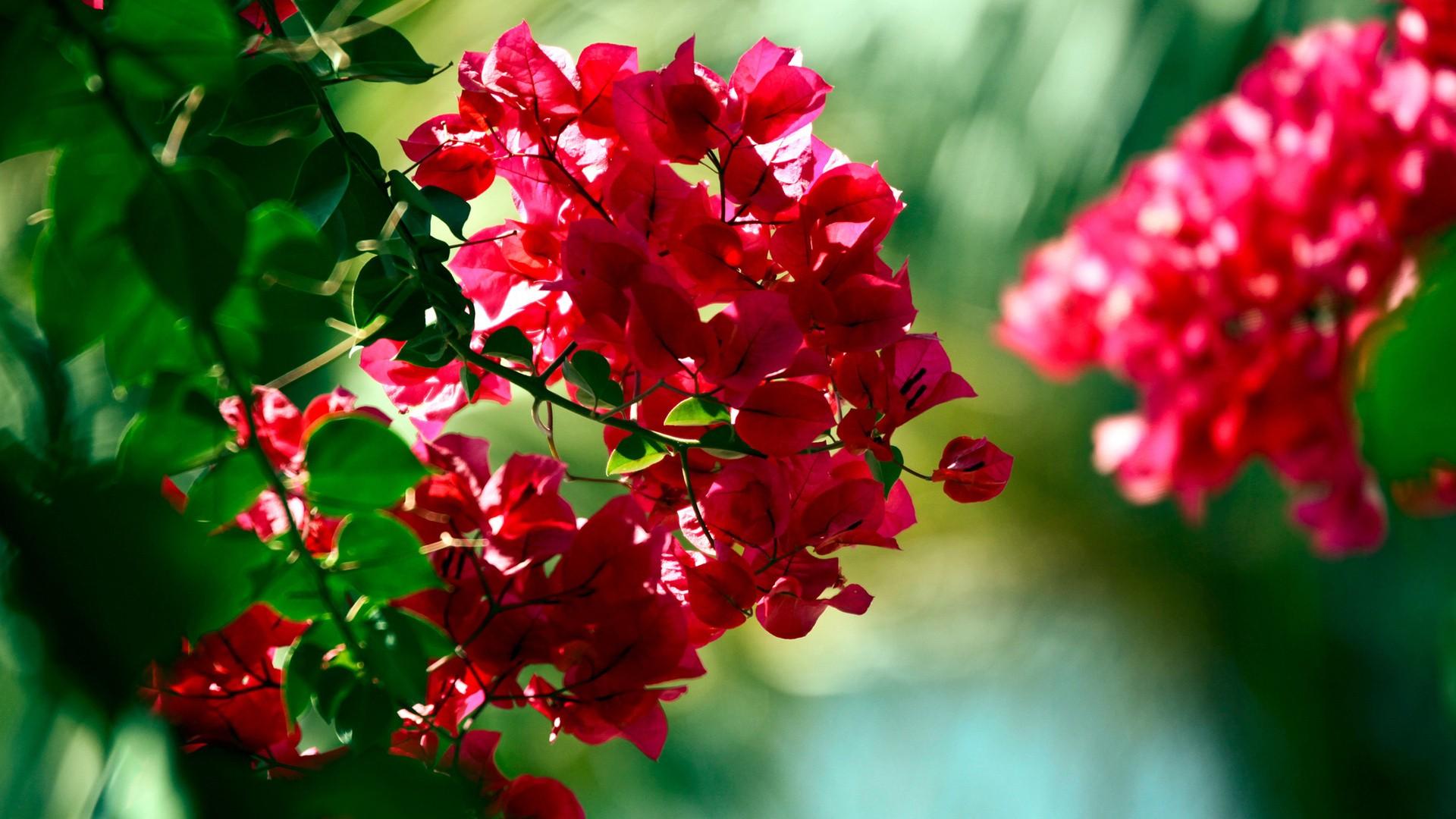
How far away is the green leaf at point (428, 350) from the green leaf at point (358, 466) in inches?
1.3

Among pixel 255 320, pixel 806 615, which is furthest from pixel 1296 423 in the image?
pixel 255 320

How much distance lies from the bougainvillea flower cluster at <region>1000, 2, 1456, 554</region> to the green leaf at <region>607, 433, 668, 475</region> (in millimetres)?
591

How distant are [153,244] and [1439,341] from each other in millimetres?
119

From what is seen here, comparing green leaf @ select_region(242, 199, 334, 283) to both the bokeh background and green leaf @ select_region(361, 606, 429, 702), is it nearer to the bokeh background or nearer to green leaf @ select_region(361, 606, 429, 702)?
green leaf @ select_region(361, 606, 429, 702)

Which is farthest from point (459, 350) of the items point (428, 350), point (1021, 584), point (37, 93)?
point (1021, 584)

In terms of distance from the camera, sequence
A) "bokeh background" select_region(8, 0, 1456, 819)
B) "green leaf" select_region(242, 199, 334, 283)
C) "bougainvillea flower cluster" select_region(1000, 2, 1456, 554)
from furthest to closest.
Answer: "bokeh background" select_region(8, 0, 1456, 819), "bougainvillea flower cluster" select_region(1000, 2, 1456, 554), "green leaf" select_region(242, 199, 334, 283)

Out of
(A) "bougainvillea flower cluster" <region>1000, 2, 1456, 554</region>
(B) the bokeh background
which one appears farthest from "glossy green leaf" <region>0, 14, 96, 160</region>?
(B) the bokeh background

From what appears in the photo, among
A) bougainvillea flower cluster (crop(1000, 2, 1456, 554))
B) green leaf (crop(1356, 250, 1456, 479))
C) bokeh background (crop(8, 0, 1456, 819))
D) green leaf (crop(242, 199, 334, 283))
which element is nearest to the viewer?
green leaf (crop(1356, 250, 1456, 479))

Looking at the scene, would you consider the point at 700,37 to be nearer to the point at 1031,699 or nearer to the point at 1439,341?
the point at 1031,699

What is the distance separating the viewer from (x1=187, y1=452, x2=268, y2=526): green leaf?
0.59 ft

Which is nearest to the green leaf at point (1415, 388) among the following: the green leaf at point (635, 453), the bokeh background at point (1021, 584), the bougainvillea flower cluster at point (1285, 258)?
A: the green leaf at point (635, 453)

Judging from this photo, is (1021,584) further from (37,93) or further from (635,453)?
(37,93)

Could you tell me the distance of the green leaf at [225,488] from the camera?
0.59 feet

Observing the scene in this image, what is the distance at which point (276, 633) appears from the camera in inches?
9.4
